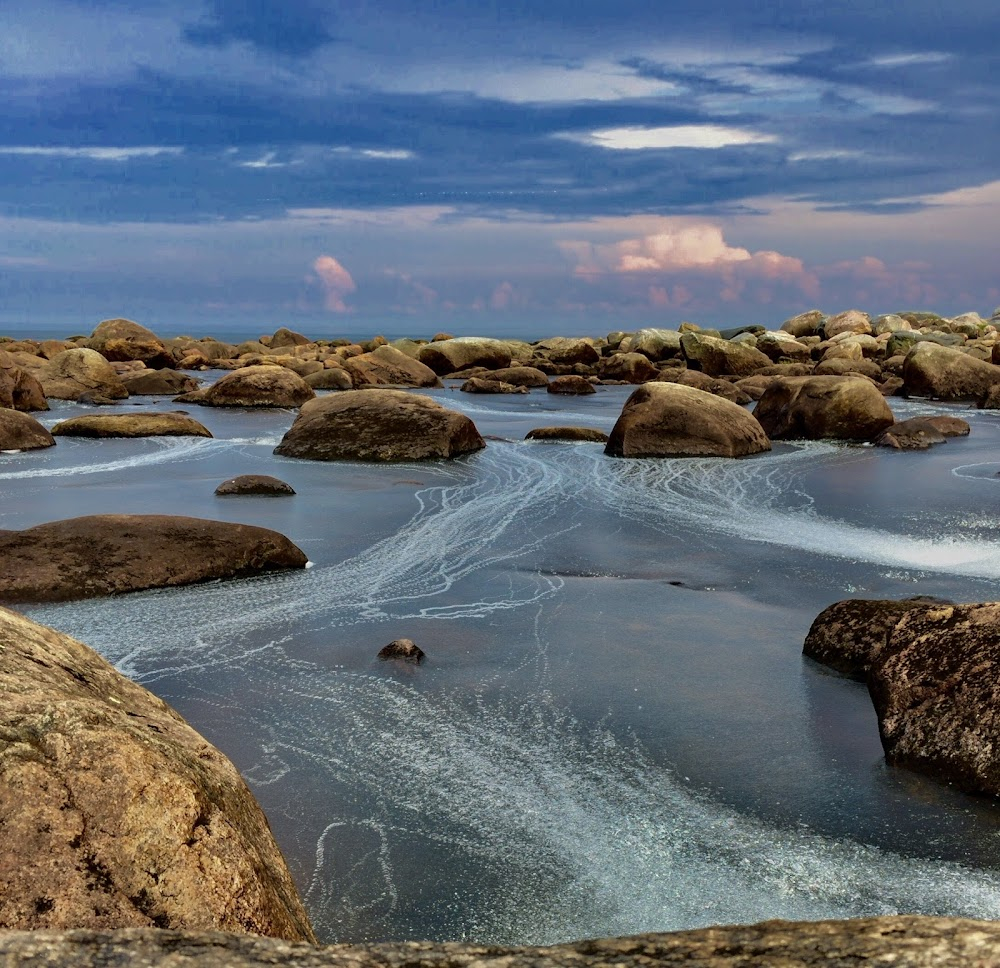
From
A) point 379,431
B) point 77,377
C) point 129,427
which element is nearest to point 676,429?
point 379,431

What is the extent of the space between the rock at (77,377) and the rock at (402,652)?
20.9m

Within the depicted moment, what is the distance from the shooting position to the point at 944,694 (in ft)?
14.1

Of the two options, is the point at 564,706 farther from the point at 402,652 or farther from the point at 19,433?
the point at 19,433

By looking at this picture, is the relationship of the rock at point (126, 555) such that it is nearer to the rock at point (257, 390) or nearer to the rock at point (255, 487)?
the rock at point (255, 487)

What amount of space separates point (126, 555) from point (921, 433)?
41.4ft

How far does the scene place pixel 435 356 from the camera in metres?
36.7

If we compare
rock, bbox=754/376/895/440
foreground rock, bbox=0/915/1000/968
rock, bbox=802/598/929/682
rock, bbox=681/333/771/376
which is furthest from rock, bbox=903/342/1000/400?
foreground rock, bbox=0/915/1000/968

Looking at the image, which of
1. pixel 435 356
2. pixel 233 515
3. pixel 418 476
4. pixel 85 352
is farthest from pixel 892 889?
pixel 435 356

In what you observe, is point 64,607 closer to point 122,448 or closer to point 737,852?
point 737,852

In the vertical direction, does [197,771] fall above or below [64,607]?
above

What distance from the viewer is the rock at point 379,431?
13.7 meters

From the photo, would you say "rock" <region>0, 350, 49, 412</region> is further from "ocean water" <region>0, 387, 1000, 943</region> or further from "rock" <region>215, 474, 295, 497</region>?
"rock" <region>215, 474, 295, 497</region>

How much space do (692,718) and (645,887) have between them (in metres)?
1.46

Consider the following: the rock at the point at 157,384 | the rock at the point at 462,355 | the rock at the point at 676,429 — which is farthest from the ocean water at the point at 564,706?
the rock at the point at 462,355
